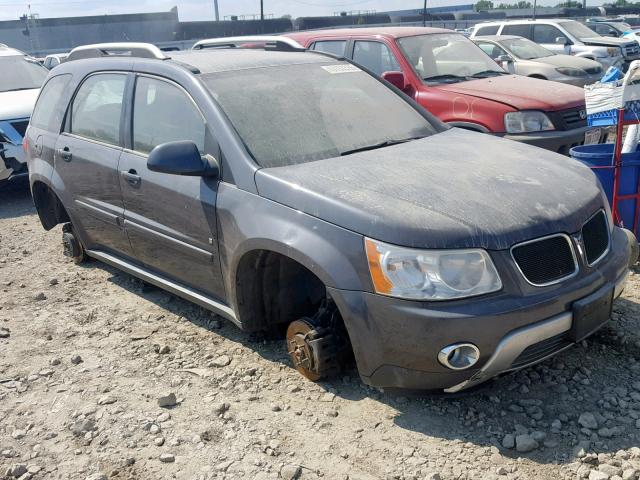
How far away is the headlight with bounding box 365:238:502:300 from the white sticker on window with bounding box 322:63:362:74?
196 cm

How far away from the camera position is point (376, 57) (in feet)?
26.0

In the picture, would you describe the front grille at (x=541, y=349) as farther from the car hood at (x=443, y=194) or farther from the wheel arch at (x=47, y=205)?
the wheel arch at (x=47, y=205)

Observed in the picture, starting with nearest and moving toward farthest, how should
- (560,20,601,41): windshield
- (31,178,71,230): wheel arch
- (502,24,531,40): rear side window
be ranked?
1. (31,178,71,230): wheel arch
2. (502,24,531,40): rear side window
3. (560,20,601,41): windshield

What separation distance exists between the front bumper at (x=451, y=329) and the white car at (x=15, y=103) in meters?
6.33

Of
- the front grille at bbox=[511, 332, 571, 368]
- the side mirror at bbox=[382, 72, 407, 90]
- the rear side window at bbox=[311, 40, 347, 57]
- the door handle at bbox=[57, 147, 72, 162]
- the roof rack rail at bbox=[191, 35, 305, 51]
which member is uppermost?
the roof rack rail at bbox=[191, 35, 305, 51]

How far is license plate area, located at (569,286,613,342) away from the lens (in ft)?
10.2

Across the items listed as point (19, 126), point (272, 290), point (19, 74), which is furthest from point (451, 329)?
point (19, 74)

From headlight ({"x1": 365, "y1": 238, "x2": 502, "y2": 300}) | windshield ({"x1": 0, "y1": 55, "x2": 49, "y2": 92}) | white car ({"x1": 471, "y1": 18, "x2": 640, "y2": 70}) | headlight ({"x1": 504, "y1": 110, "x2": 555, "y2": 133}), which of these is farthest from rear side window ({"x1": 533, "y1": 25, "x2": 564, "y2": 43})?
headlight ({"x1": 365, "y1": 238, "x2": 502, "y2": 300})

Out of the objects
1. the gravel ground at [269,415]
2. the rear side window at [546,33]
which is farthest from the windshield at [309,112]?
the rear side window at [546,33]

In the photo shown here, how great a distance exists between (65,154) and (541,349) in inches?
145

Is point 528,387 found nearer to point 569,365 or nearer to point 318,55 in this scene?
point 569,365

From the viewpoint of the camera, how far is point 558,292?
3043mm

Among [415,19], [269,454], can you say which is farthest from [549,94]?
[415,19]

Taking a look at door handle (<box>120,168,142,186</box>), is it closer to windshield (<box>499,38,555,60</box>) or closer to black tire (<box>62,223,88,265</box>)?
black tire (<box>62,223,88,265</box>)
